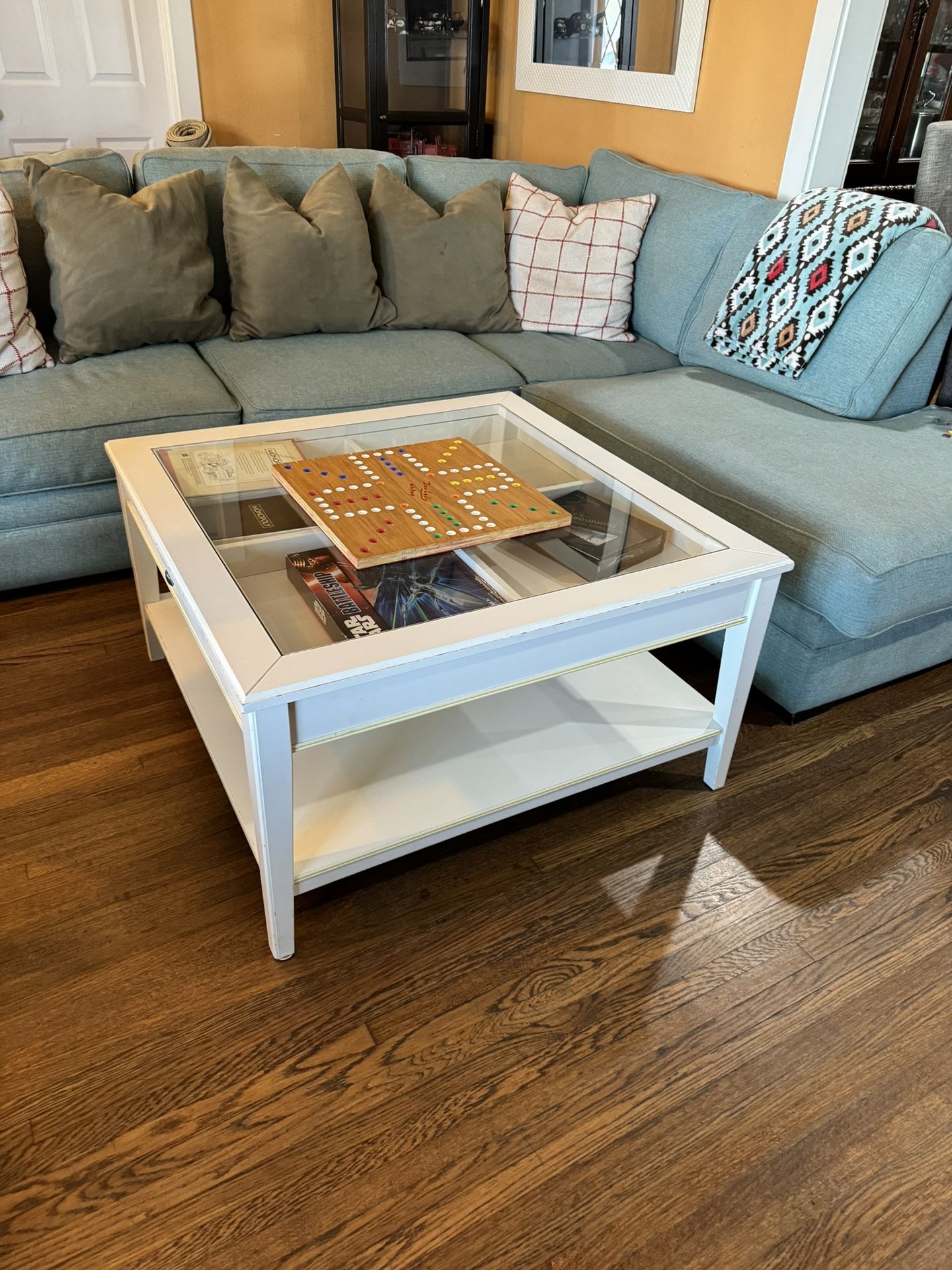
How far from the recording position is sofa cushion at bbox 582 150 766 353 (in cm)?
259

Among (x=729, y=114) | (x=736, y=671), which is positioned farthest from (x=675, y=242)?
(x=736, y=671)

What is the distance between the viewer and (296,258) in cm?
240

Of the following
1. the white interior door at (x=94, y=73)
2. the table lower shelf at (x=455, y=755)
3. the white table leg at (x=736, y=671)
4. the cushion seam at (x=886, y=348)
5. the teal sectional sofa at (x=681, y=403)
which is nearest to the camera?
the table lower shelf at (x=455, y=755)

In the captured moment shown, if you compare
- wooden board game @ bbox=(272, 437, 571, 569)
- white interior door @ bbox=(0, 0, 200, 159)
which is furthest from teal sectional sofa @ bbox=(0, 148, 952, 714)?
white interior door @ bbox=(0, 0, 200, 159)

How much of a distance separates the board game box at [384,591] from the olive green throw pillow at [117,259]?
4.11 ft

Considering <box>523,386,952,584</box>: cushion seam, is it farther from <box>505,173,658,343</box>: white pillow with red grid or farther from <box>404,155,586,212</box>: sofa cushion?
<box>404,155,586,212</box>: sofa cushion

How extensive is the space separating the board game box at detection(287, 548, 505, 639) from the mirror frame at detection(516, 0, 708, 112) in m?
2.30

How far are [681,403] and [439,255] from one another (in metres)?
0.87

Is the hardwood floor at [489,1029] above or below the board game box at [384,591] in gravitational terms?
below

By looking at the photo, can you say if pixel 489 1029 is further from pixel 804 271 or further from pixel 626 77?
pixel 626 77

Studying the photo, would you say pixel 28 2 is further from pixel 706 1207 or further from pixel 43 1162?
pixel 706 1207

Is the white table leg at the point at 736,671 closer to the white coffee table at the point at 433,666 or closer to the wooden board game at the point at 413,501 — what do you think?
the white coffee table at the point at 433,666

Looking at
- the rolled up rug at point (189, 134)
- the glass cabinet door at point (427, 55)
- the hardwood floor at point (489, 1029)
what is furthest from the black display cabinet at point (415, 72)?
the hardwood floor at point (489, 1029)

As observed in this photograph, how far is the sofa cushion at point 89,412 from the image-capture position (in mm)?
1951
